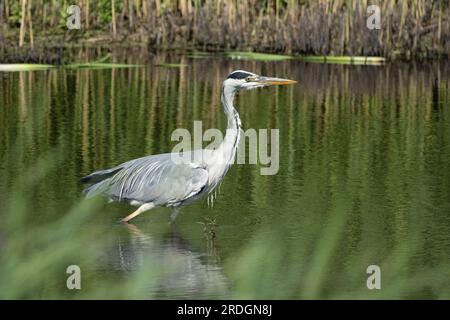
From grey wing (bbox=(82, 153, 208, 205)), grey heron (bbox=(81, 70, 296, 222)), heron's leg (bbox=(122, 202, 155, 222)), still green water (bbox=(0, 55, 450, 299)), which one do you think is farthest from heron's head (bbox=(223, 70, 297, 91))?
heron's leg (bbox=(122, 202, 155, 222))

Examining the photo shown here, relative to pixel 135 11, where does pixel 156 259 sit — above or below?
below

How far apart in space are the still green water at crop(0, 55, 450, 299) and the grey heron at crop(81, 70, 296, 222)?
21cm

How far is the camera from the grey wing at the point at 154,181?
7.81 m

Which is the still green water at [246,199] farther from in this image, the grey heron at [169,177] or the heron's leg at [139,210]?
the grey heron at [169,177]

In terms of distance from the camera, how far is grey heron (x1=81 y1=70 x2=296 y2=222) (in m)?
7.82

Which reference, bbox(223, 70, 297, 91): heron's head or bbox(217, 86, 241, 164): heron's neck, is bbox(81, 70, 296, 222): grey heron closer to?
bbox(217, 86, 241, 164): heron's neck

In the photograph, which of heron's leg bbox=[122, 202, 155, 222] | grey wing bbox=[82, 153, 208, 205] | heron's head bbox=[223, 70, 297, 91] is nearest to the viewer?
grey wing bbox=[82, 153, 208, 205]

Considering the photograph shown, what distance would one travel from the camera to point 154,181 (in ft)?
25.8

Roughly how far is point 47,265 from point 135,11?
1750cm

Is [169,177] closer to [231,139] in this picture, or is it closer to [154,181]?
[154,181]

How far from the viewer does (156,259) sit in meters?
7.17

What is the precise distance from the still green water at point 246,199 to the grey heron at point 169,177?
8.3 inches
